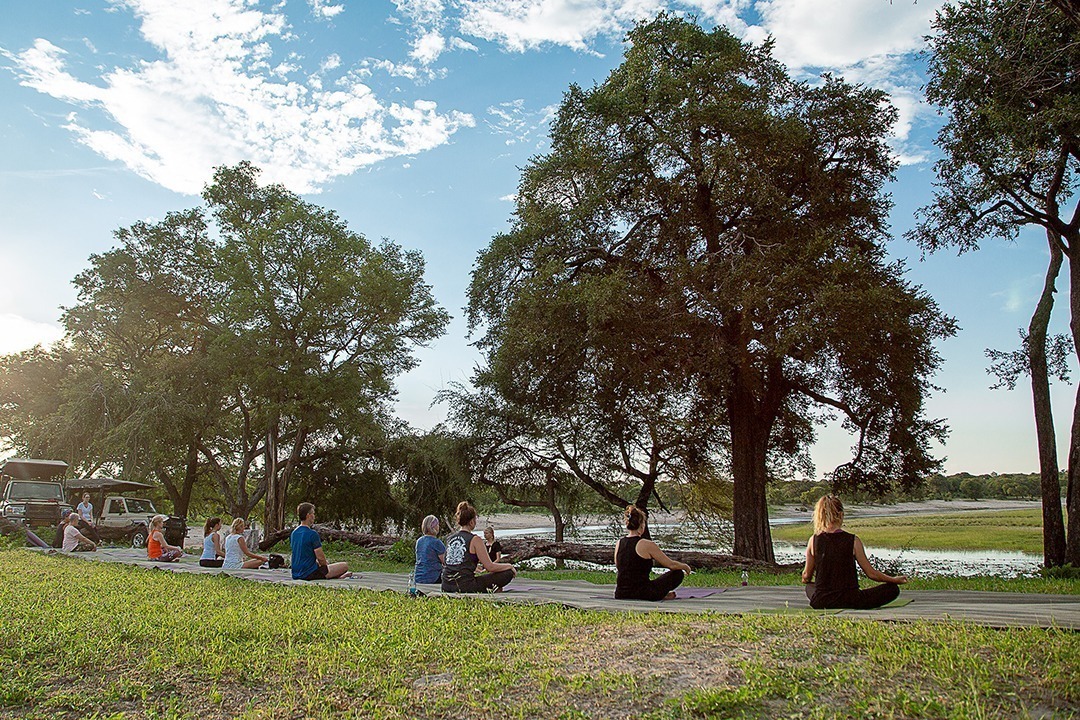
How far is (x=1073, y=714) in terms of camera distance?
3881mm

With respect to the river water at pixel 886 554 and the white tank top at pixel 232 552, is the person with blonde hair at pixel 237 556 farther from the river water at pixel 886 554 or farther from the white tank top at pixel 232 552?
the river water at pixel 886 554

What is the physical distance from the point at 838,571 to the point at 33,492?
2963 cm

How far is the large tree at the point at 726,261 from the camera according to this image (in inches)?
664

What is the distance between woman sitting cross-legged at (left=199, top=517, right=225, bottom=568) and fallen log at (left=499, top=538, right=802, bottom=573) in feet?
19.9

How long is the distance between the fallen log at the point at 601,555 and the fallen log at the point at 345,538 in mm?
4685

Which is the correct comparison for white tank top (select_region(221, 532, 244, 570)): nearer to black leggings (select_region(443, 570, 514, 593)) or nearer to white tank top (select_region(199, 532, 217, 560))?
white tank top (select_region(199, 532, 217, 560))

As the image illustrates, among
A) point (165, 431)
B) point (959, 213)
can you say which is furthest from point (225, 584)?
point (165, 431)

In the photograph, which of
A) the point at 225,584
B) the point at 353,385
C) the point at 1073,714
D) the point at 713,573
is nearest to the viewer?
the point at 1073,714

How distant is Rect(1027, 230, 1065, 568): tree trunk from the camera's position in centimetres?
1588

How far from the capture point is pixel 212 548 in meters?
15.3

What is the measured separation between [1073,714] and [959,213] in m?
17.1

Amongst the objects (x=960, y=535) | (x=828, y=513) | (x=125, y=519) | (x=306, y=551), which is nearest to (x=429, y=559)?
(x=306, y=551)

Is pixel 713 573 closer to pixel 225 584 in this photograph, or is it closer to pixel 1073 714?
pixel 225 584

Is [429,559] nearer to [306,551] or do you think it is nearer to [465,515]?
[465,515]
